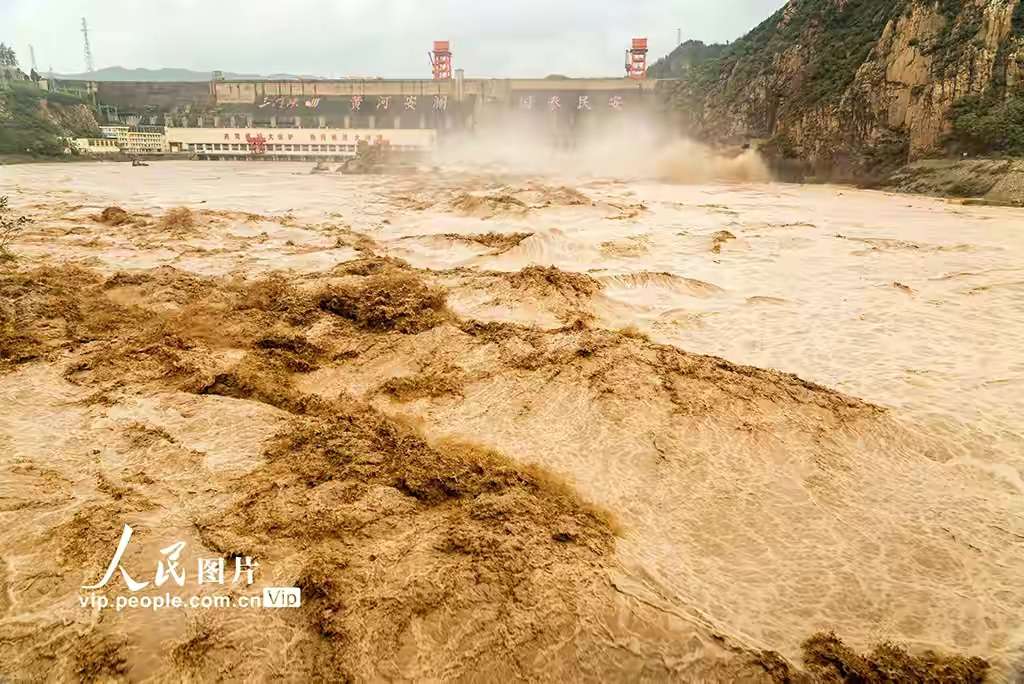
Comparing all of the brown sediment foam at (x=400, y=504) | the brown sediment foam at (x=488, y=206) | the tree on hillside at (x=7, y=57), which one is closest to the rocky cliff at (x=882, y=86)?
the brown sediment foam at (x=488, y=206)

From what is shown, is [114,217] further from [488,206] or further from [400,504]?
[400,504]

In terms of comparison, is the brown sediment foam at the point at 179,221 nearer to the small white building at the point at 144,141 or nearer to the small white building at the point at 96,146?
the small white building at the point at 96,146

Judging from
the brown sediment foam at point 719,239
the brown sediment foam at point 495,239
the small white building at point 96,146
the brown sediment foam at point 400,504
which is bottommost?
the brown sediment foam at point 400,504

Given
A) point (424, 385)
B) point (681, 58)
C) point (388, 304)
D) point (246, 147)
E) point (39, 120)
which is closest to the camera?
point (424, 385)

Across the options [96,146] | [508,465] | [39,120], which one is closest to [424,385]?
[508,465]

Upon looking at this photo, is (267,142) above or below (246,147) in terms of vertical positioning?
above

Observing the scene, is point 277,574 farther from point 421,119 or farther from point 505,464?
point 421,119
